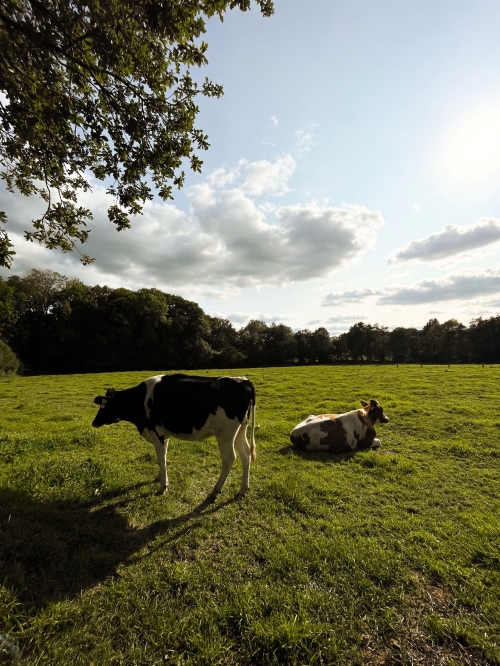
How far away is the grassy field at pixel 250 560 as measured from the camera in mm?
2684

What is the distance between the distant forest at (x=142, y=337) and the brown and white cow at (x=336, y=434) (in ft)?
130

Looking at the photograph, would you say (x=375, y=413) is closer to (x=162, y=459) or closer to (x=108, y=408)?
(x=162, y=459)

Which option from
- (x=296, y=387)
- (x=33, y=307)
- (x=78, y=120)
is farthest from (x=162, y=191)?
(x=33, y=307)

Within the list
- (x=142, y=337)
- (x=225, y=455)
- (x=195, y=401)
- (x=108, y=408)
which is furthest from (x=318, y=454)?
(x=142, y=337)

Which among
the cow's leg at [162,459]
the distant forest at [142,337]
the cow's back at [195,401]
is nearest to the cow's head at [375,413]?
the cow's back at [195,401]

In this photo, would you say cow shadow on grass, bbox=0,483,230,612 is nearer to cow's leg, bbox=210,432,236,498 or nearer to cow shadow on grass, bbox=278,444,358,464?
cow's leg, bbox=210,432,236,498

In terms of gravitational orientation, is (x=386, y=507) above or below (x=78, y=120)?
below

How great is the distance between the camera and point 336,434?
27.2 feet

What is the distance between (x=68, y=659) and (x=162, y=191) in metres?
6.74

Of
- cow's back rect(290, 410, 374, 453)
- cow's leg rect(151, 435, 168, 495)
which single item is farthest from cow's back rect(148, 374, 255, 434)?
cow's back rect(290, 410, 374, 453)

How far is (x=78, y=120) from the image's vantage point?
5.78 m

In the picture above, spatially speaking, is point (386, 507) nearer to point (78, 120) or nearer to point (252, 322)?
point (78, 120)

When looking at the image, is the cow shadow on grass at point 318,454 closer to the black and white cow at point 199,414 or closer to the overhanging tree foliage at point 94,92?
the black and white cow at point 199,414

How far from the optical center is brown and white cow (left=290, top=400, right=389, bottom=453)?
8219 mm
